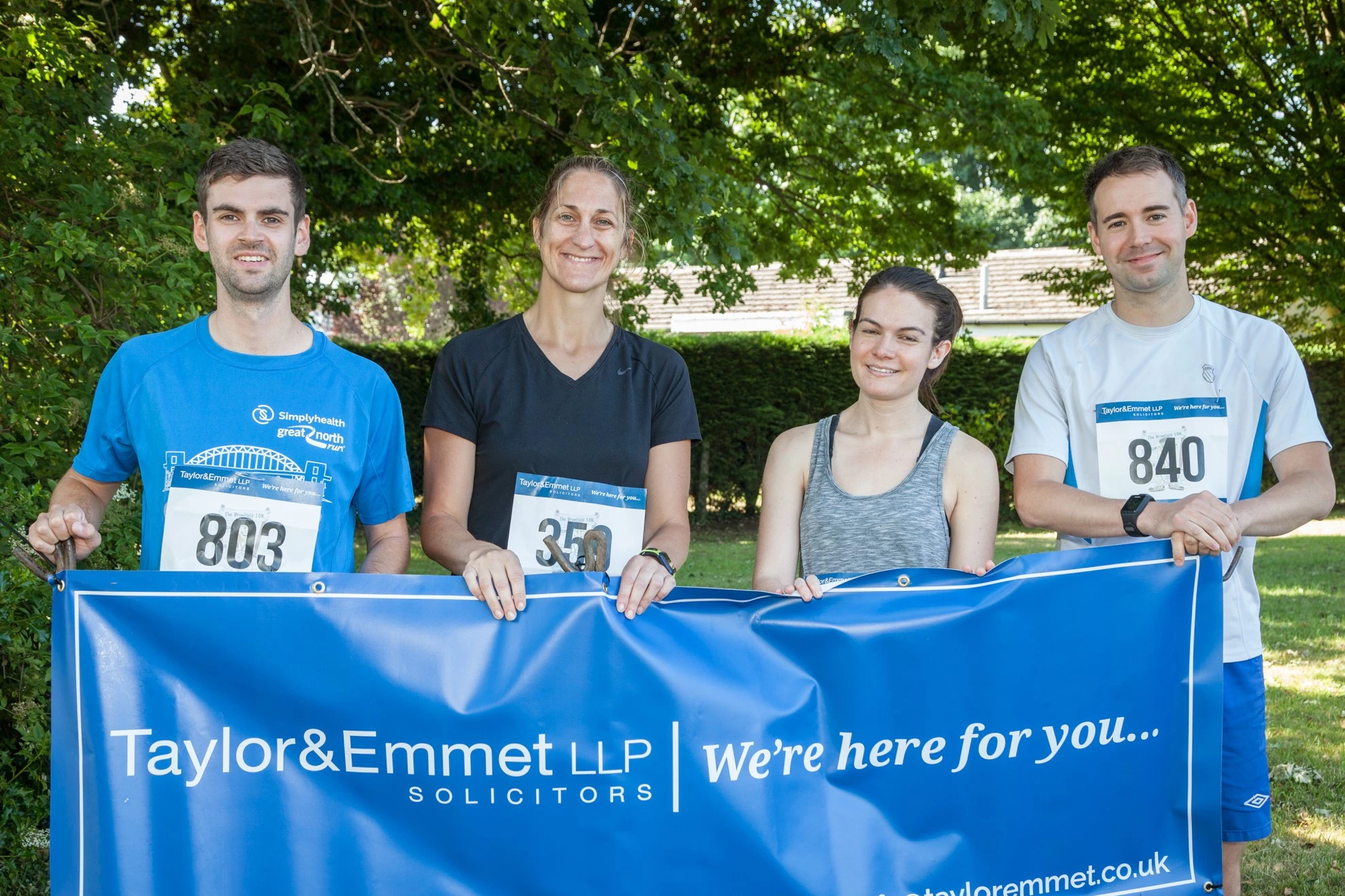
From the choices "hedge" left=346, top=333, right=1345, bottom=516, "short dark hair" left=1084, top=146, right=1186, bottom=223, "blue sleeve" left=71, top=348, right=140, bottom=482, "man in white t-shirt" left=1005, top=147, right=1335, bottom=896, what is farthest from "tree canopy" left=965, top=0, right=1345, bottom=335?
"blue sleeve" left=71, top=348, right=140, bottom=482

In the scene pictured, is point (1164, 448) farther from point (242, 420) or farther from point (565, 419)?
point (242, 420)

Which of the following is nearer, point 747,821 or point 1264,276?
point 747,821

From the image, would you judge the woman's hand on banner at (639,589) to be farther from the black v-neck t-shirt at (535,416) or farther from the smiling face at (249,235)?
the smiling face at (249,235)

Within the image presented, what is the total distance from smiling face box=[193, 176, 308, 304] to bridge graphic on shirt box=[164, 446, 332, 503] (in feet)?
1.21

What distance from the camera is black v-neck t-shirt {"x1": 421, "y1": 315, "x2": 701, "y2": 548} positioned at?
315 centimetres

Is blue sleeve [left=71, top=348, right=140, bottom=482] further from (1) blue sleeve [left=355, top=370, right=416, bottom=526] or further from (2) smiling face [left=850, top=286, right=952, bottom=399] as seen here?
(2) smiling face [left=850, top=286, right=952, bottom=399]

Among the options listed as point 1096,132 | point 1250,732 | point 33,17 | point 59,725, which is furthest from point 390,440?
point 1096,132

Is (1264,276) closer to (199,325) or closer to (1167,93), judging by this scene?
(1167,93)

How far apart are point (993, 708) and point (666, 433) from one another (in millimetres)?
1116

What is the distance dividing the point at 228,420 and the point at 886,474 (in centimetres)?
163

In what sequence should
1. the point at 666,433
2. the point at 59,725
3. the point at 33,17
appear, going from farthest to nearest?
1. the point at 33,17
2. the point at 666,433
3. the point at 59,725

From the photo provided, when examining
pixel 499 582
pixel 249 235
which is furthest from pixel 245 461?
pixel 499 582

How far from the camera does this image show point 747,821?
2.63 m

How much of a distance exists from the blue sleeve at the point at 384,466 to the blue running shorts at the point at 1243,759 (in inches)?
86.7
